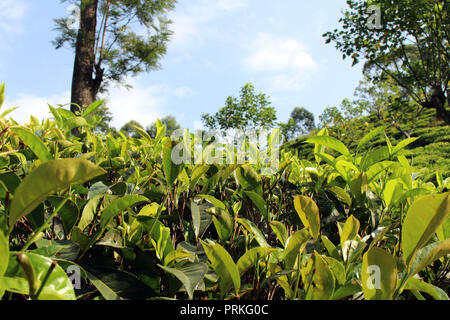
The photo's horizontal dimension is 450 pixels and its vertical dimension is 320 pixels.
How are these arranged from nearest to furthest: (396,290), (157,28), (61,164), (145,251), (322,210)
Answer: (61,164) < (396,290) < (145,251) < (322,210) < (157,28)

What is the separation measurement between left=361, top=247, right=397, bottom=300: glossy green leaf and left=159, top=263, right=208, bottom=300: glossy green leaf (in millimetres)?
223

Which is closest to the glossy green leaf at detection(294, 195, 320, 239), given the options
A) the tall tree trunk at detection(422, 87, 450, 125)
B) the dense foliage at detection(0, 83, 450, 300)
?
the dense foliage at detection(0, 83, 450, 300)

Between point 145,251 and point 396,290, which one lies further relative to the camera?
point 145,251

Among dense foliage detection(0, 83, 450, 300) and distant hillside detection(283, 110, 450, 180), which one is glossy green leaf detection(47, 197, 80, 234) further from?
distant hillside detection(283, 110, 450, 180)

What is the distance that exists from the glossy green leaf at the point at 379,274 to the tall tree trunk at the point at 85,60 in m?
6.69

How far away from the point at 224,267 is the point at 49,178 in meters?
0.26

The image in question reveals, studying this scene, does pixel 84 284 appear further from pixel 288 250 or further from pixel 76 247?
pixel 288 250

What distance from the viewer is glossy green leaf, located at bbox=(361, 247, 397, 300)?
16.5 inches

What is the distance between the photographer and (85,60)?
23.2 feet

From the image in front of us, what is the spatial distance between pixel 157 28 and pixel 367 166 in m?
10.7
